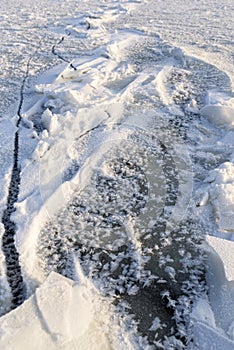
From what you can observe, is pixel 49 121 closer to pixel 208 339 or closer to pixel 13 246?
pixel 13 246

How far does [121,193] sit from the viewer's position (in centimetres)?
269

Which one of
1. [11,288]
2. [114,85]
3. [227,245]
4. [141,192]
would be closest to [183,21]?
[114,85]

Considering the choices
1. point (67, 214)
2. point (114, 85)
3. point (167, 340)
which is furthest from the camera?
point (114, 85)

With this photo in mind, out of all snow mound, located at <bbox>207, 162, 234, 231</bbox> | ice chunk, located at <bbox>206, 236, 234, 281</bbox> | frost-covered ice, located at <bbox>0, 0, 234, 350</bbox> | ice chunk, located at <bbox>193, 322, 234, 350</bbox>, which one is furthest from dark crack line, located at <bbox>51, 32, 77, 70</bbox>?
ice chunk, located at <bbox>193, 322, 234, 350</bbox>

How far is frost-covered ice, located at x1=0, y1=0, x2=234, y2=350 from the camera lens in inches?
72.4

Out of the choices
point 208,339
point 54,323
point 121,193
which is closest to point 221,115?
point 121,193

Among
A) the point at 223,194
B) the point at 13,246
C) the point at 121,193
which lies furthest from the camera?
the point at 121,193

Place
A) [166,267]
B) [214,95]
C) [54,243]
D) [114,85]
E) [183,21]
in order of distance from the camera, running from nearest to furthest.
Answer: [166,267] < [54,243] < [214,95] < [114,85] < [183,21]

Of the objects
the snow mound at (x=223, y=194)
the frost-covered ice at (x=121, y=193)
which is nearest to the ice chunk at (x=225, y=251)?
the frost-covered ice at (x=121, y=193)

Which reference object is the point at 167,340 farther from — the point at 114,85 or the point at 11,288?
the point at 114,85

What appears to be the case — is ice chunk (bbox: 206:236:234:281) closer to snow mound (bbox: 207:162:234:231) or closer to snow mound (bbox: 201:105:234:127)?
snow mound (bbox: 207:162:234:231)

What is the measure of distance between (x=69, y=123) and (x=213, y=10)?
4.77 m

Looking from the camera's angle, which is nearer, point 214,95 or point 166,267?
point 166,267

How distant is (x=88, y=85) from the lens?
402 cm
